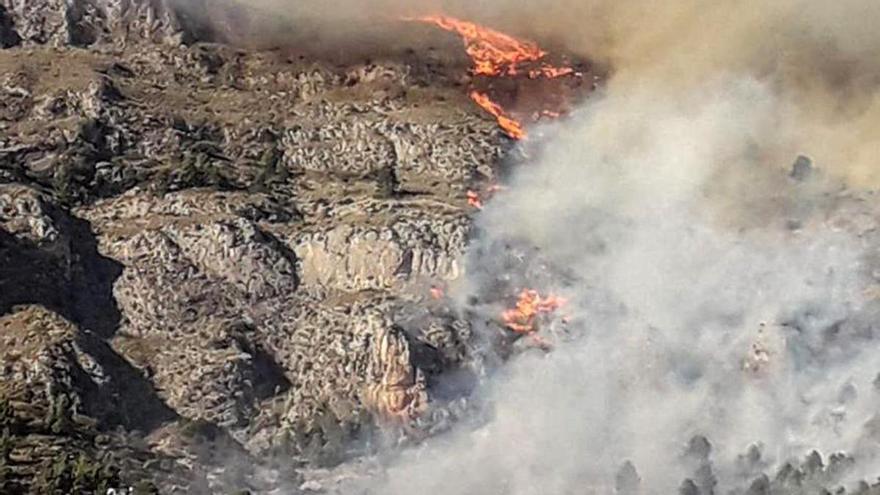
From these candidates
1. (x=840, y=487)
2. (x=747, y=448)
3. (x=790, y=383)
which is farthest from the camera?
(x=790, y=383)

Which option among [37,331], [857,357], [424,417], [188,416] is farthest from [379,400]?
[857,357]

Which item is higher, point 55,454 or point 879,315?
point 879,315

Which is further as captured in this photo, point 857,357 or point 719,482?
point 857,357

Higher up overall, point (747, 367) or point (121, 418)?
point (747, 367)

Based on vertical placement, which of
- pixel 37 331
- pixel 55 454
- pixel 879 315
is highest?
pixel 879 315

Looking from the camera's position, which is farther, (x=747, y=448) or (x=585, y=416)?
(x=585, y=416)

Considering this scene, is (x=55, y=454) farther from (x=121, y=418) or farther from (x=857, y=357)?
(x=857, y=357)

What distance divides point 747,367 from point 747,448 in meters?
20.1

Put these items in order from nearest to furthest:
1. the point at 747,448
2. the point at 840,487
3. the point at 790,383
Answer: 1. the point at 840,487
2. the point at 747,448
3. the point at 790,383

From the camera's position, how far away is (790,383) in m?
192

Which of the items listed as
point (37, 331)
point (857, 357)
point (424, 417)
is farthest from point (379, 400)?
point (857, 357)

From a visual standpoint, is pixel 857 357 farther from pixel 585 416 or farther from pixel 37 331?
pixel 37 331

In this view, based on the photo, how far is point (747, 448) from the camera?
180 m

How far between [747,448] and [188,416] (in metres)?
58.7
